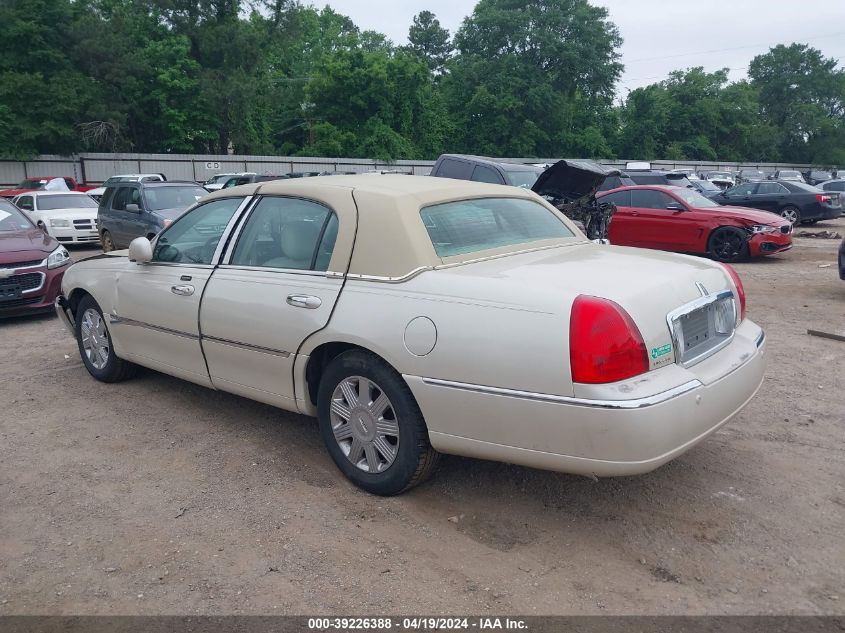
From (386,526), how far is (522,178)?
10.6 meters

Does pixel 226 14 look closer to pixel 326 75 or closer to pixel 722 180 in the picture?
pixel 326 75

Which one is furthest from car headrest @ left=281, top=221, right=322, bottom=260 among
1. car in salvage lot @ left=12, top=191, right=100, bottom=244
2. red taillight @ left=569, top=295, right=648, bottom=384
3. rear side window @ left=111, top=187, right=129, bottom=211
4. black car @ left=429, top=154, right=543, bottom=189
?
car in salvage lot @ left=12, top=191, right=100, bottom=244

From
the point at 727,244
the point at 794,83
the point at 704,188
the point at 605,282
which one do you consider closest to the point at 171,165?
the point at 704,188

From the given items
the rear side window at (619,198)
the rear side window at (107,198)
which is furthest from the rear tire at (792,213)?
the rear side window at (107,198)

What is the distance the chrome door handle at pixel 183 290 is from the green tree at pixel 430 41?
7402cm

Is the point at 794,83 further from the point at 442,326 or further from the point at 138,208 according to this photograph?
the point at 442,326

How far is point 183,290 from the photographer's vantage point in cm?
469

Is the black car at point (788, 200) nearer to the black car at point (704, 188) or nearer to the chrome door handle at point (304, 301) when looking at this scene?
the black car at point (704, 188)

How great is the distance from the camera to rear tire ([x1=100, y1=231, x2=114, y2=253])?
14203 millimetres

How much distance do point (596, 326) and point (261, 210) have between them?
2.43 metres

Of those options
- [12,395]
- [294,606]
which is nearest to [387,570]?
[294,606]

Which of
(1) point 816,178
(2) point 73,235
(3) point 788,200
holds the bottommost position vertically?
(1) point 816,178

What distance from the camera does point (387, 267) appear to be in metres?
3.65

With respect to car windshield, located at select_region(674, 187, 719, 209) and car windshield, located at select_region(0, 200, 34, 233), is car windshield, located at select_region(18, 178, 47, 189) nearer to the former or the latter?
car windshield, located at select_region(0, 200, 34, 233)
